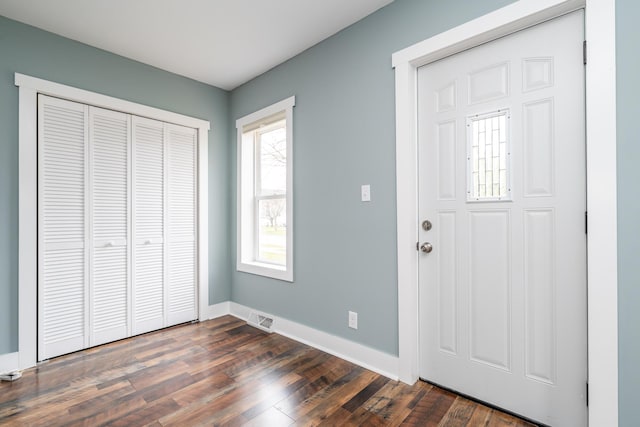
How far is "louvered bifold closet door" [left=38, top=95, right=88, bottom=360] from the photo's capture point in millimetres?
2418

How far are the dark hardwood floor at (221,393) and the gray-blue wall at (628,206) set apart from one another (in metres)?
0.57

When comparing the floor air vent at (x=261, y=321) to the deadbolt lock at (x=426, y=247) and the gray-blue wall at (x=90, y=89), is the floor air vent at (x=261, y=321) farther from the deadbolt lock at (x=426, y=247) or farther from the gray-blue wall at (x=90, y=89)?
the deadbolt lock at (x=426, y=247)

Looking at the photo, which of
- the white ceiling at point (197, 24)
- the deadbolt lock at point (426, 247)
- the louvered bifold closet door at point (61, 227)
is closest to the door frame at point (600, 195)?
the deadbolt lock at point (426, 247)

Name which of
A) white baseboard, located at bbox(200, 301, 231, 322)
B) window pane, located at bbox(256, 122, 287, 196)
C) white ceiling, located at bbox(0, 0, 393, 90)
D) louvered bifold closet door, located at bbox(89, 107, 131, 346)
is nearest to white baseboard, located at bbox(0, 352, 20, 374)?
louvered bifold closet door, located at bbox(89, 107, 131, 346)

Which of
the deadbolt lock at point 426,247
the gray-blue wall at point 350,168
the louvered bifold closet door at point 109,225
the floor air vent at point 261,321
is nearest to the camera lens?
the deadbolt lock at point 426,247

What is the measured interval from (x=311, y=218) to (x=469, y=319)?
1408 mm

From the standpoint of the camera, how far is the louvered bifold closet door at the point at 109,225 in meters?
2.68

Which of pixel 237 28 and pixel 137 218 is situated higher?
pixel 237 28

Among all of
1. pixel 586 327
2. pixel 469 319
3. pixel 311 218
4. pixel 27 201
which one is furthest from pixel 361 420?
pixel 27 201

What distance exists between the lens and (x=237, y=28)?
2.42 metres

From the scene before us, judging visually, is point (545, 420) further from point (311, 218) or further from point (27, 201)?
point (27, 201)

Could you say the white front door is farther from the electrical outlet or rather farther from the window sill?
the window sill

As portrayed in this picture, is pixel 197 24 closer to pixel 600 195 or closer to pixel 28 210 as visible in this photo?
pixel 28 210

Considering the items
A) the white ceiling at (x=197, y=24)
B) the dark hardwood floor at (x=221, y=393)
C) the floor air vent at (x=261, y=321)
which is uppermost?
the white ceiling at (x=197, y=24)
